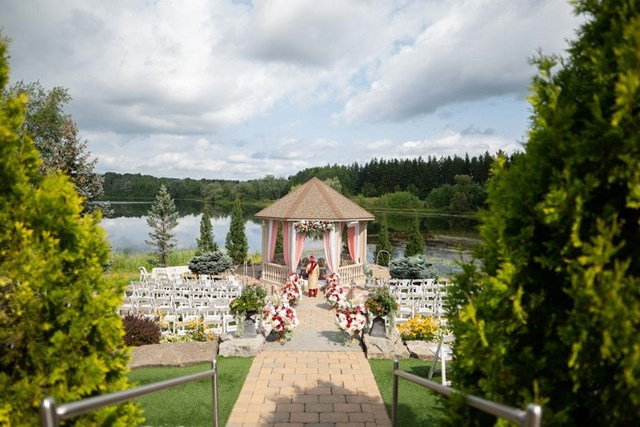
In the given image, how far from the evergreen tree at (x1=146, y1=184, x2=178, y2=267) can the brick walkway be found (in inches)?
654

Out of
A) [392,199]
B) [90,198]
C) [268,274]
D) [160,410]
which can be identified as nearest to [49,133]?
[90,198]

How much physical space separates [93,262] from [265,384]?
4562 millimetres

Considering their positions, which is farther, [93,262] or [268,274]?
[268,274]

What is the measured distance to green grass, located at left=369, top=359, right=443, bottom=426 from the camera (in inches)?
202

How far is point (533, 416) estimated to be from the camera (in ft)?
5.50

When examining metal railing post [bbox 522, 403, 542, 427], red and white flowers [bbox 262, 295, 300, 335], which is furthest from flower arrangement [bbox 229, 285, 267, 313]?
metal railing post [bbox 522, 403, 542, 427]

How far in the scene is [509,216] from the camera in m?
2.34

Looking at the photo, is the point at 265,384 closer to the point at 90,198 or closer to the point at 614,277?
the point at 614,277

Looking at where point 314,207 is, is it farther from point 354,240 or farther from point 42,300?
point 42,300

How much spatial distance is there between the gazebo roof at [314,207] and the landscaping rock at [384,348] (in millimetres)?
9288

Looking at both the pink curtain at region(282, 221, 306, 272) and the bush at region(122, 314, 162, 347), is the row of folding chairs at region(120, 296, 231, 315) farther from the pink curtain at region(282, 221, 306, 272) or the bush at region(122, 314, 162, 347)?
the pink curtain at region(282, 221, 306, 272)

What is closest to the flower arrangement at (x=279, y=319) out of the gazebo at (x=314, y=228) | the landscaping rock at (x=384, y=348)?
the landscaping rock at (x=384, y=348)

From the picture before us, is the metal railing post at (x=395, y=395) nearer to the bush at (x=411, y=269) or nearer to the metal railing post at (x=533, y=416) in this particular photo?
the metal railing post at (x=533, y=416)

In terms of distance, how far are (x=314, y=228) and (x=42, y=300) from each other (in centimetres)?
1463
